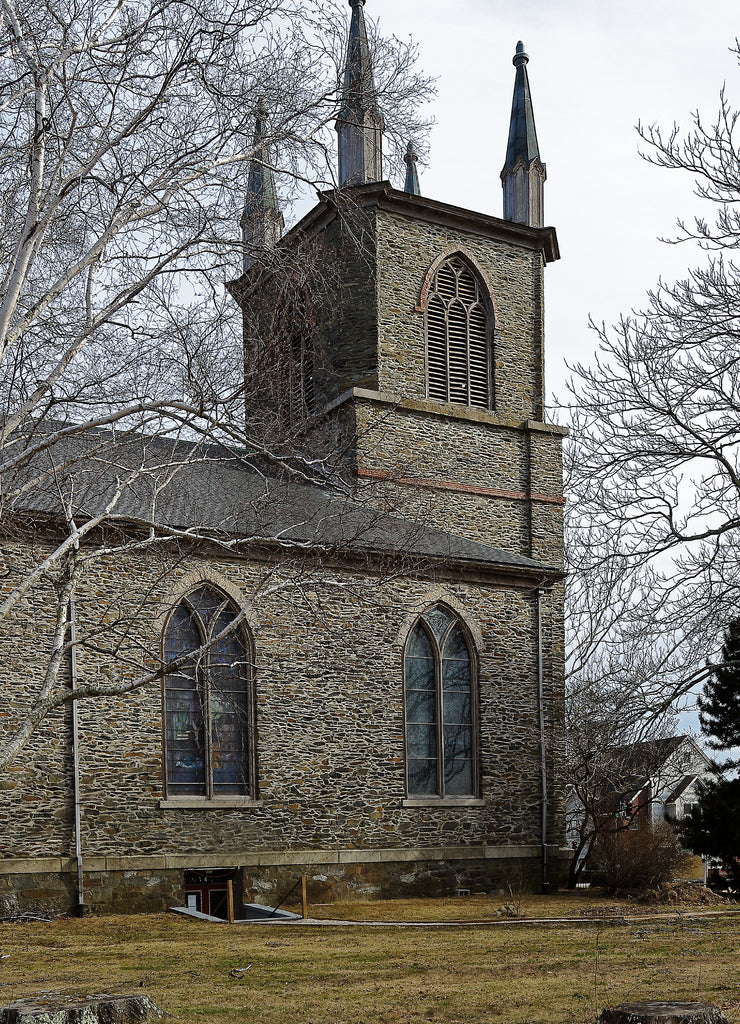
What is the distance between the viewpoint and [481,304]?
85.8 ft

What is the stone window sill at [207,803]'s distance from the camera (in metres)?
17.0

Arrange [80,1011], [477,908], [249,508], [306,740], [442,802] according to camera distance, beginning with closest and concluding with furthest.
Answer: [80,1011] → [249,508] → [477,908] → [306,740] → [442,802]

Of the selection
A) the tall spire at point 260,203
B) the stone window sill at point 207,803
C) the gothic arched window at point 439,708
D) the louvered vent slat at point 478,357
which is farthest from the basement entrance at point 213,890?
the louvered vent slat at point 478,357

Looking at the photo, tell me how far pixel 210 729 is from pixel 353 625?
3.20 metres

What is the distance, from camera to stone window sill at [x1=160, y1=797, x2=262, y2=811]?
17.0 metres

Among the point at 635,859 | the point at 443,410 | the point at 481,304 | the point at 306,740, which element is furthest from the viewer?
the point at 481,304

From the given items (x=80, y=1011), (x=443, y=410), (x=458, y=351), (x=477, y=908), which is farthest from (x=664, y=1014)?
(x=458, y=351)

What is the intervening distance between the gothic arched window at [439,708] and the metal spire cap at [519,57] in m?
15.8

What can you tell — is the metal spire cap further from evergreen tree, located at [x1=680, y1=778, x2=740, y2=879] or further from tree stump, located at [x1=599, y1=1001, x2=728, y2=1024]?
tree stump, located at [x1=599, y1=1001, x2=728, y2=1024]

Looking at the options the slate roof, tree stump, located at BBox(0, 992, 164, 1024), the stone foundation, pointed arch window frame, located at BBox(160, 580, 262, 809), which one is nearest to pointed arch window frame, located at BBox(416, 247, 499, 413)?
the slate roof

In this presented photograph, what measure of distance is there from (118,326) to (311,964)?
21.7ft

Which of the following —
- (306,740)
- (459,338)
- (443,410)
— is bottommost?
(306,740)

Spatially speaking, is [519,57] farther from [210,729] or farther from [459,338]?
[210,729]

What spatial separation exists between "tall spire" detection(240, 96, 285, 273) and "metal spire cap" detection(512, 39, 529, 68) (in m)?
17.7
